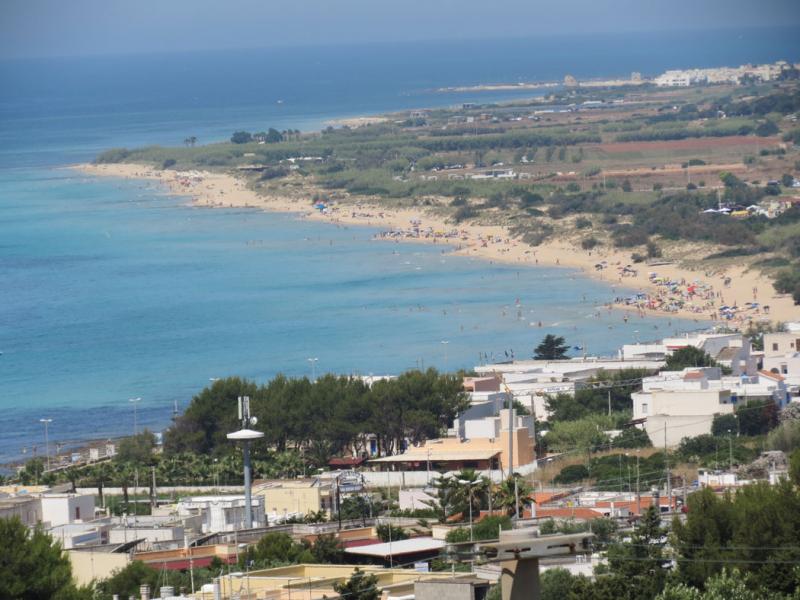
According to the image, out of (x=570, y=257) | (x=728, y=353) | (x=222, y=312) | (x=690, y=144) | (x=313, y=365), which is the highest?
(x=690, y=144)

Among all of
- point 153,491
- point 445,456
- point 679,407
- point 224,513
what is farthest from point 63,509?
point 679,407

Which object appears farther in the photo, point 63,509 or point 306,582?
point 63,509

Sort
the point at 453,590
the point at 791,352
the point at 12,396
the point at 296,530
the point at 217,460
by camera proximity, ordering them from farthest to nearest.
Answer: the point at 12,396, the point at 791,352, the point at 217,460, the point at 296,530, the point at 453,590

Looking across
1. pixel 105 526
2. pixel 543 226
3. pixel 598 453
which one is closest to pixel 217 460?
pixel 598 453

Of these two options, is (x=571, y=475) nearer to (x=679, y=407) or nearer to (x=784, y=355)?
(x=679, y=407)

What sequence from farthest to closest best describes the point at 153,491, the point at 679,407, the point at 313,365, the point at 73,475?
the point at 313,365, the point at 679,407, the point at 73,475, the point at 153,491

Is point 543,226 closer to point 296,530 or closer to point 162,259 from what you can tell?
point 162,259
